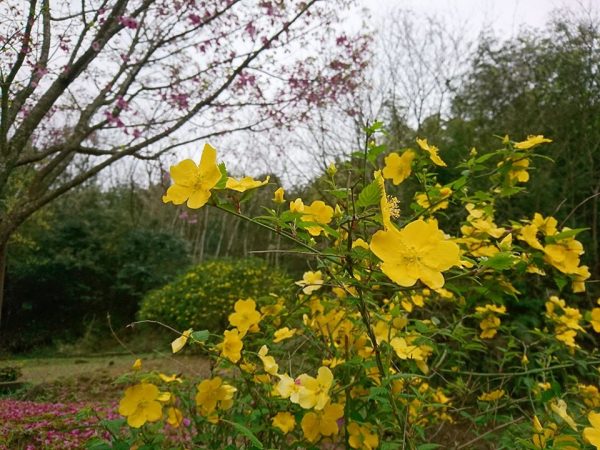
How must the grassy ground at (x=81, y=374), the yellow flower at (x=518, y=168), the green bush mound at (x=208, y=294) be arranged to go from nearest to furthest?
the yellow flower at (x=518, y=168)
the grassy ground at (x=81, y=374)
the green bush mound at (x=208, y=294)

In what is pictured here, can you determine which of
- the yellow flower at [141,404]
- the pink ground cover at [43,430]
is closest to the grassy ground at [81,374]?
the pink ground cover at [43,430]

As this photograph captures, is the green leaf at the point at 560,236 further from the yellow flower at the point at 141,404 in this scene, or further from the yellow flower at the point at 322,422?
the yellow flower at the point at 141,404

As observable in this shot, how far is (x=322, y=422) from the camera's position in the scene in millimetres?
1123

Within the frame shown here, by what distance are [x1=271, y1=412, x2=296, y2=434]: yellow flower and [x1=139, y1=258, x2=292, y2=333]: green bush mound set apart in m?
5.72

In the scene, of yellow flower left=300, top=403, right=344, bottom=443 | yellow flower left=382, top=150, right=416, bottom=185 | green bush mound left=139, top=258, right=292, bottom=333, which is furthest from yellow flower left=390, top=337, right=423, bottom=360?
green bush mound left=139, top=258, right=292, bottom=333

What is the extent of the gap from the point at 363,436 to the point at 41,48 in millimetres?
3018

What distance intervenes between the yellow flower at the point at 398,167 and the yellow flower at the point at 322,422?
600 millimetres

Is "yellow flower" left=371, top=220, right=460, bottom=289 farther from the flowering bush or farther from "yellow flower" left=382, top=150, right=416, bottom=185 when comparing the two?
"yellow flower" left=382, top=150, right=416, bottom=185

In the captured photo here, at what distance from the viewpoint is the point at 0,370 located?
5.30 m

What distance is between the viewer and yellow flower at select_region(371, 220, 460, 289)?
72cm

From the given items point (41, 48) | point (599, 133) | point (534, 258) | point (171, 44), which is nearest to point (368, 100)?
point (599, 133)

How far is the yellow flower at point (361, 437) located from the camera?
1143 millimetres

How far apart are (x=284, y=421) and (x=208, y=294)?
20.9 ft

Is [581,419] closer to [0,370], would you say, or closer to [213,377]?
[213,377]
